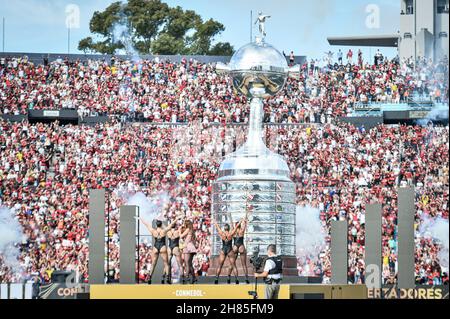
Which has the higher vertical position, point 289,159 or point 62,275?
point 289,159

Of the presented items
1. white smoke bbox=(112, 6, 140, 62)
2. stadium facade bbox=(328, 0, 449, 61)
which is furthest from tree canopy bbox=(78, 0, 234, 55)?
stadium facade bbox=(328, 0, 449, 61)

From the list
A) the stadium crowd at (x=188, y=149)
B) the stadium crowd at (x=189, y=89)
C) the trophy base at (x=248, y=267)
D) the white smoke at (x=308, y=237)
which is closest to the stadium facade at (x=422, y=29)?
the stadium crowd at (x=189, y=89)

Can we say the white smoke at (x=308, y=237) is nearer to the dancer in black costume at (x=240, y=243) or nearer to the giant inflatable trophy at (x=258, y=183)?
the giant inflatable trophy at (x=258, y=183)

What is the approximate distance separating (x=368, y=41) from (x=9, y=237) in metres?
28.1

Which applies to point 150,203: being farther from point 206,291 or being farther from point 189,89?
point 206,291

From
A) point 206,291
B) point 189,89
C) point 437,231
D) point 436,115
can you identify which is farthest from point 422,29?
point 206,291

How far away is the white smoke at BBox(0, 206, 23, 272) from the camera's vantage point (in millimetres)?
40438

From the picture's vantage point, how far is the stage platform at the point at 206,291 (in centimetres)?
2681

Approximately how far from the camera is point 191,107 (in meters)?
52.5

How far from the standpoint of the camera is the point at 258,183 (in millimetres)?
33375

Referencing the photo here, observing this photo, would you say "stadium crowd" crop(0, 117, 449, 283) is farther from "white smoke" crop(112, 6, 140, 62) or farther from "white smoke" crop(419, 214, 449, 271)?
"white smoke" crop(112, 6, 140, 62)

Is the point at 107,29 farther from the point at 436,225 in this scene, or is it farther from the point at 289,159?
the point at 436,225
